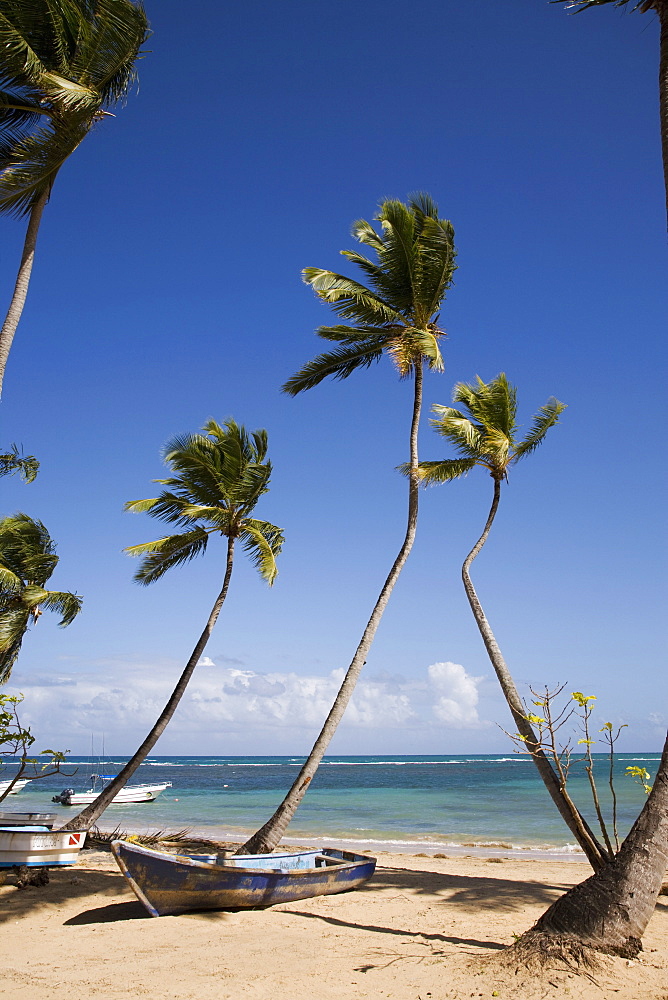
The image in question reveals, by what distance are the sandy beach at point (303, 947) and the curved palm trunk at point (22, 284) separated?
267 inches

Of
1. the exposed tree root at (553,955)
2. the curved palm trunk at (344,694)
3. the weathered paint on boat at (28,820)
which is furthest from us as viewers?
the weathered paint on boat at (28,820)

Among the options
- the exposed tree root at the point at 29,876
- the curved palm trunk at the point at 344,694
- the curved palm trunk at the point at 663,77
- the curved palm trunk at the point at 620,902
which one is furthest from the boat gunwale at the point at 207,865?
the curved palm trunk at the point at 663,77

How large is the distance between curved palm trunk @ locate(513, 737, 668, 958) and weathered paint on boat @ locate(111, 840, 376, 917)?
4.07 meters

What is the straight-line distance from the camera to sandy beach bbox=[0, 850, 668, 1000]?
591 cm

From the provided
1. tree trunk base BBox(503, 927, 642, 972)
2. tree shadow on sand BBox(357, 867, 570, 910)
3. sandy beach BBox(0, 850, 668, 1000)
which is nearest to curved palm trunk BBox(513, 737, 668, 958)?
tree trunk base BBox(503, 927, 642, 972)

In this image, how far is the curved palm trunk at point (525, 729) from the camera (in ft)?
26.2

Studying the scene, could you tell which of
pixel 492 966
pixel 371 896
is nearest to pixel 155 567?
pixel 371 896

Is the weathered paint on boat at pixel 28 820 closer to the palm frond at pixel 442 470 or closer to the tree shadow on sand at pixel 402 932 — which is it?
the tree shadow on sand at pixel 402 932

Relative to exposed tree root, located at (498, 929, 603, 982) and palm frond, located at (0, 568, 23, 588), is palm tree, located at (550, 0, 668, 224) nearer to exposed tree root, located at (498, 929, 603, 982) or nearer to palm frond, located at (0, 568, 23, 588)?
exposed tree root, located at (498, 929, 603, 982)

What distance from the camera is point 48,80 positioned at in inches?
341

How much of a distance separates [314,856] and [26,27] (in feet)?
40.8

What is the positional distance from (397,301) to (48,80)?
7.55 metres

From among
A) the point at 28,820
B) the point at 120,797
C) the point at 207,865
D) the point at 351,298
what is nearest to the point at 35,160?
the point at 351,298

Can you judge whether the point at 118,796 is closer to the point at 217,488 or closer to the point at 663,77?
the point at 217,488
